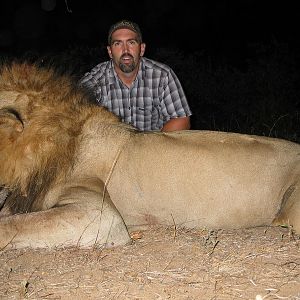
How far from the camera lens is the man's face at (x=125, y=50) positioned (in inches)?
183

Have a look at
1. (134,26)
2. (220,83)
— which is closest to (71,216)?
(134,26)

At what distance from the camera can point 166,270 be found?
2412 mm

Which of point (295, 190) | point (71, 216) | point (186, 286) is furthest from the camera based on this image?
point (295, 190)

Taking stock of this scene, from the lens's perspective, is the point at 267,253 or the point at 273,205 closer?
the point at 267,253

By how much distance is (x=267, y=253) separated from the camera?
2613 millimetres

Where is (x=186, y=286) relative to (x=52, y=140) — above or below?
below

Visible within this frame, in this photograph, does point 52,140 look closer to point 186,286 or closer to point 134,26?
point 186,286

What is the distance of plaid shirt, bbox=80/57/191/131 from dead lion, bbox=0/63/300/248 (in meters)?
1.48

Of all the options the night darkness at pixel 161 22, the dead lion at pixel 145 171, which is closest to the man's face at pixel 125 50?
the dead lion at pixel 145 171

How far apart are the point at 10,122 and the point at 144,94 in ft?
6.12

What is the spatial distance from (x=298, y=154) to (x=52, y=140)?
51.0 inches

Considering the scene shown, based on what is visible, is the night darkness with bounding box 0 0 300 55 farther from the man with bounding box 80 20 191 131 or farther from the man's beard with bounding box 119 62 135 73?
the man's beard with bounding box 119 62 135 73

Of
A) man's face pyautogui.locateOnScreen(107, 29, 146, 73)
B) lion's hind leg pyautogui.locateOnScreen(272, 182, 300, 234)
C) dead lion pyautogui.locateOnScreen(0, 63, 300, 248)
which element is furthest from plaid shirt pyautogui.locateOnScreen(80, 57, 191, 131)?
lion's hind leg pyautogui.locateOnScreen(272, 182, 300, 234)

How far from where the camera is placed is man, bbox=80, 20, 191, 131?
15.6ft
